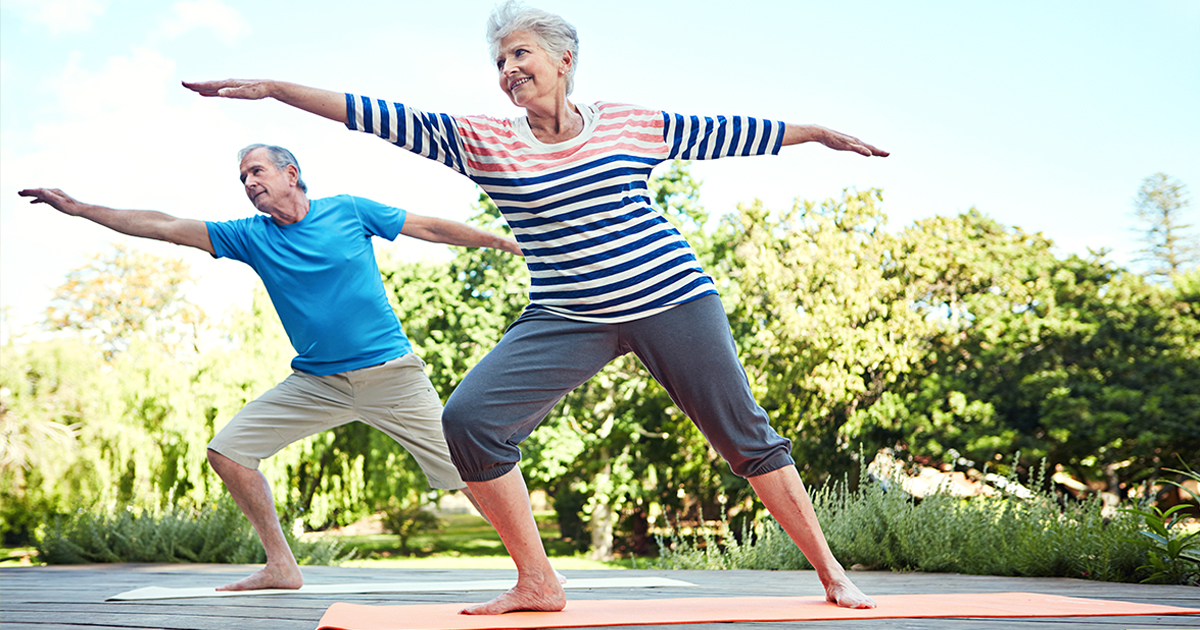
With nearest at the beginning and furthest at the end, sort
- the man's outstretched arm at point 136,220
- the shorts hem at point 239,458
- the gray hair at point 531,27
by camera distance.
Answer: the gray hair at point 531,27, the man's outstretched arm at point 136,220, the shorts hem at point 239,458

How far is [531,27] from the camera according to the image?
7.61 ft

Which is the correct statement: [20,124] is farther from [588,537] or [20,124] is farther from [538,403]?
[538,403]

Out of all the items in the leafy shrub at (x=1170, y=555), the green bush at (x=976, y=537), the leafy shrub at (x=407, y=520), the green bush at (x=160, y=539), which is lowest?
the leafy shrub at (x=407, y=520)

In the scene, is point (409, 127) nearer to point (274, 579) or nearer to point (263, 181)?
point (263, 181)

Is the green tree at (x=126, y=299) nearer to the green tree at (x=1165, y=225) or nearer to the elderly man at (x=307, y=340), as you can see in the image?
the elderly man at (x=307, y=340)

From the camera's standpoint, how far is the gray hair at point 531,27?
232cm

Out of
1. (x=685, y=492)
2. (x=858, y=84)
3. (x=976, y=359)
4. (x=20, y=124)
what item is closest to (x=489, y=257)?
(x=685, y=492)

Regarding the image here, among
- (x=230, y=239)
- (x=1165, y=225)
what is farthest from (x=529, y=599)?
(x=1165, y=225)

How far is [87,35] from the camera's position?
1580 inches

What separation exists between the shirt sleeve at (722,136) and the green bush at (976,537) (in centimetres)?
244

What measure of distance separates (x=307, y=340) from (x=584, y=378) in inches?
56.9

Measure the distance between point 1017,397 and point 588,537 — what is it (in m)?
10.2

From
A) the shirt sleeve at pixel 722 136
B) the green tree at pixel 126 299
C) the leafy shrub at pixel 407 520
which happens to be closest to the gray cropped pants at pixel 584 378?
the shirt sleeve at pixel 722 136

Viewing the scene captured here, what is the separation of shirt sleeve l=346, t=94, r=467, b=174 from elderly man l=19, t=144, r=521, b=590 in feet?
3.02
